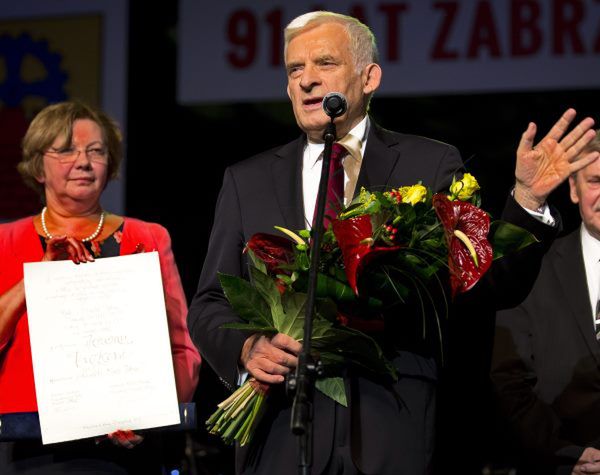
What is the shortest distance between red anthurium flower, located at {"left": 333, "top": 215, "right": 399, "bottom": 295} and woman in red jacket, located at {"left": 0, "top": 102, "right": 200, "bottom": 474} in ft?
3.32

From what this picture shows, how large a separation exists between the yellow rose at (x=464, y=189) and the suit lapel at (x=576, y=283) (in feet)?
3.38

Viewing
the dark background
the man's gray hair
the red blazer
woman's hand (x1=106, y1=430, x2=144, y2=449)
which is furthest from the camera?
the dark background

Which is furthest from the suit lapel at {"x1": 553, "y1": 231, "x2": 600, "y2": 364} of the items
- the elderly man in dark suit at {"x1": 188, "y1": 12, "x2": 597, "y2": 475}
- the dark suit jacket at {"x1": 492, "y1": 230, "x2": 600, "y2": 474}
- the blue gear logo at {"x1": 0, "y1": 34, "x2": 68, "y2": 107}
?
the blue gear logo at {"x1": 0, "y1": 34, "x2": 68, "y2": 107}

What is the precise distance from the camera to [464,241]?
1987 mm

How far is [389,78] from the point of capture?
204 inches

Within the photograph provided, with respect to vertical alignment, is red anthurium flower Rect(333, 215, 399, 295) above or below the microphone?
below

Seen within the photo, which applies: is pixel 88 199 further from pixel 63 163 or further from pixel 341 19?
pixel 341 19

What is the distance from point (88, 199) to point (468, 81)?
8.86 ft

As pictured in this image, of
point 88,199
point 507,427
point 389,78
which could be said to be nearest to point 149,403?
point 88,199

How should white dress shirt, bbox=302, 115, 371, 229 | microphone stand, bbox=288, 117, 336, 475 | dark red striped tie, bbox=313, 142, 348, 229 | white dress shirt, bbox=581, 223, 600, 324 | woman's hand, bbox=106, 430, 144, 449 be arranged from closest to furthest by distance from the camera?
microphone stand, bbox=288, 117, 336, 475 → dark red striped tie, bbox=313, 142, 348, 229 → white dress shirt, bbox=302, 115, 371, 229 → woman's hand, bbox=106, 430, 144, 449 → white dress shirt, bbox=581, 223, 600, 324

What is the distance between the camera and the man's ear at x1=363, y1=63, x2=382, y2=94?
8.23 feet

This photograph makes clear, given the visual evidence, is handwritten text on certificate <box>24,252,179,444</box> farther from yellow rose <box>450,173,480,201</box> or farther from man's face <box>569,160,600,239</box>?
man's face <box>569,160,600,239</box>

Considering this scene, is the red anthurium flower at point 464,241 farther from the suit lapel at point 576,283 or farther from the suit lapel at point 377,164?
the suit lapel at point 576,283

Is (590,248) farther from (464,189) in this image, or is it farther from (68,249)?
(68,249)
